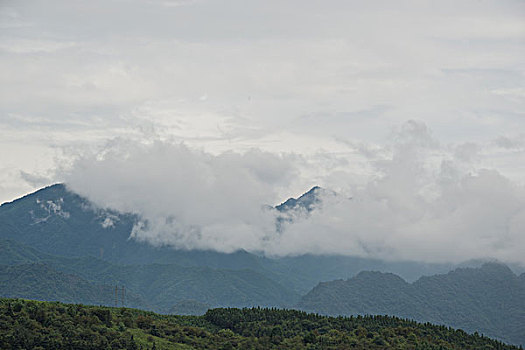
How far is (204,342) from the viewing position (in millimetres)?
Answer: 188500

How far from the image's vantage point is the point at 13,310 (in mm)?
170625

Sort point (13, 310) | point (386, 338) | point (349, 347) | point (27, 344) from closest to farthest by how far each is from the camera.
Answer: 1. point (27, 344)
2. point (13, 310)
3. point (349, 347)
4. point (386, 338)

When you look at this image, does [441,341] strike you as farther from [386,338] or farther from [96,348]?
[96,348]

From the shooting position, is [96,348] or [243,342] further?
[243,342]


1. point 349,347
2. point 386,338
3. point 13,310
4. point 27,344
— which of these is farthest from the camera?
point 386,338

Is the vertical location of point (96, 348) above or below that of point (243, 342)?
above

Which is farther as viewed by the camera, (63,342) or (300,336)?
(300,336)

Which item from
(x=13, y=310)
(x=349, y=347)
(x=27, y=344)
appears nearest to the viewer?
(x=27, y=344)

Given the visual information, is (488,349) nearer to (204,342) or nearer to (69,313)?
(204,342)

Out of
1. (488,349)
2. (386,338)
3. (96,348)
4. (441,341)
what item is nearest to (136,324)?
(96,348)

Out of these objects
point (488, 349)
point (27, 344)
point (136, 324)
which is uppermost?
point (27, 344)

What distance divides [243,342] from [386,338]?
44.2 metres

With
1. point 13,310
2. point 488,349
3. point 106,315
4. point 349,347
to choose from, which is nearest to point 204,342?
point 106,315

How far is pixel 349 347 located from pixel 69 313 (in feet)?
265
